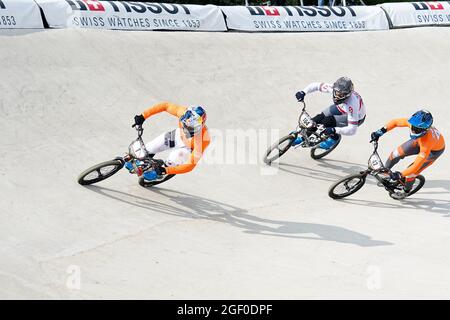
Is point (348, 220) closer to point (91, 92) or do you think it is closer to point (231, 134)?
point (231, 134)

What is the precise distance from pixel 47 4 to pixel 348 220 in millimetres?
8750

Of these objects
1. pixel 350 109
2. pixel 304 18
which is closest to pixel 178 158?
pixel 350 109

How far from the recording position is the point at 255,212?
1078 centimetres

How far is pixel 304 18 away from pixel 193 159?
1002 cm

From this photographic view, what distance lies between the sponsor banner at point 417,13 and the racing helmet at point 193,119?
11.4 m

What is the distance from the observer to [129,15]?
1642 cm

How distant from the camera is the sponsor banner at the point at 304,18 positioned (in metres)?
17.8

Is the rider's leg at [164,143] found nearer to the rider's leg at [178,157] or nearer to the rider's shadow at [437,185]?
the rider's leg at [178,157]

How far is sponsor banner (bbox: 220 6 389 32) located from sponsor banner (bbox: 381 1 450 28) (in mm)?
355

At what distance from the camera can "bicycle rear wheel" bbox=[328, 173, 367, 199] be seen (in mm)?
11250

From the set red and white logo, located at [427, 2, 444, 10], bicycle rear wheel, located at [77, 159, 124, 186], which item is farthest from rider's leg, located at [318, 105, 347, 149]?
red and white logo, located at [427, 2, 444, 10]

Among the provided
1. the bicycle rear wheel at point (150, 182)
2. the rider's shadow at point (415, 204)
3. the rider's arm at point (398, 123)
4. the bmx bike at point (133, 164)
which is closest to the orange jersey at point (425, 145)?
the rider's arm at point (398, 123)

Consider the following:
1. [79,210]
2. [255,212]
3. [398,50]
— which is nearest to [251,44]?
[398,50]

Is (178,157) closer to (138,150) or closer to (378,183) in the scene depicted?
(138,150)
